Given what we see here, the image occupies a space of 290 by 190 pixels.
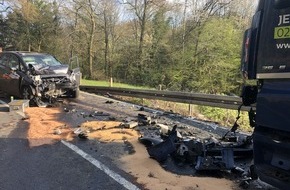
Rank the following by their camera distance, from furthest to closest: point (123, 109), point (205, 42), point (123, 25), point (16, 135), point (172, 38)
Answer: point (123, 25)
point (172, 38)
point (205, 42)
point (123, 109)
point (16, 135)

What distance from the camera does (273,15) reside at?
2852mm

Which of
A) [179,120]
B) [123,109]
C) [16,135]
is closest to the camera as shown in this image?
[16,135]

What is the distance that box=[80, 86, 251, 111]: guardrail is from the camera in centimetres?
847

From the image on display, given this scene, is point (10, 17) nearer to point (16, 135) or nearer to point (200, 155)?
point (16, 135)

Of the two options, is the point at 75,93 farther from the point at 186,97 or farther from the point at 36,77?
the point at 186,97

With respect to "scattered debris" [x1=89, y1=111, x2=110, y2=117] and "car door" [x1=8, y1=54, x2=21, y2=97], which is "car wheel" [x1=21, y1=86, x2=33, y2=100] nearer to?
"car door" [x1=8, y1=54, x2=21, y2=97]

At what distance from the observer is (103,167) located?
481 cm

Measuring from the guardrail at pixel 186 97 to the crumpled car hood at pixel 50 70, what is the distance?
8.84 feet

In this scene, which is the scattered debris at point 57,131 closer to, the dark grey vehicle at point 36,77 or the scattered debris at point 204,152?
the scattered debris at point 204,152

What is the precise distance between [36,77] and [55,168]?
6.47m

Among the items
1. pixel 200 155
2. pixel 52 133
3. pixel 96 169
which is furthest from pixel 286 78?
pixel 52 133

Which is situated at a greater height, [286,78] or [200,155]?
[286,78]

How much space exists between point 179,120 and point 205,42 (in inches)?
919

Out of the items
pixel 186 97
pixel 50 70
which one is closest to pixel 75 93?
pixel 50 70
